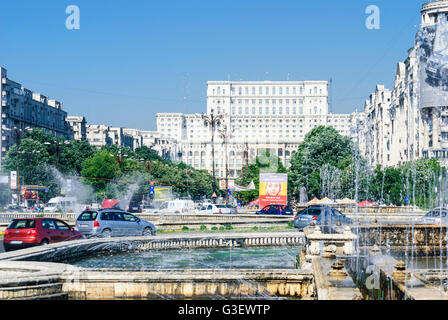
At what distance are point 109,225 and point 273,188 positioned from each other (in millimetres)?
20196

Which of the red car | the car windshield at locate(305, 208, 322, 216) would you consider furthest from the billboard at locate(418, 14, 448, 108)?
the red car

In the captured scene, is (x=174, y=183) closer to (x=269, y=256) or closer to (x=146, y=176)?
(x=146, y=176)

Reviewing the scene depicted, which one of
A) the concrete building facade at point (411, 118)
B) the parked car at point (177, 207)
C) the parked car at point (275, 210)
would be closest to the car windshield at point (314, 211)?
the parked car at point (275, 210)

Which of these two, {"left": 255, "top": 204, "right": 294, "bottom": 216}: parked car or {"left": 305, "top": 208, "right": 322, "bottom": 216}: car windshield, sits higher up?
{"left": 305, "top": 208, "right": 322, "bottom": 216}: car windshield

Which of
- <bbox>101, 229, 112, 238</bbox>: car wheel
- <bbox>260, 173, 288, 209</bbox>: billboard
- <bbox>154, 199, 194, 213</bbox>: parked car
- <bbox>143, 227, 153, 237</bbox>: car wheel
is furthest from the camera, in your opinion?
<bbox>154, 199, 194, 213</bbox>: parked car

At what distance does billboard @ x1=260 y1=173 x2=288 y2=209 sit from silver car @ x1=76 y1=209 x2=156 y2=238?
59.3ft

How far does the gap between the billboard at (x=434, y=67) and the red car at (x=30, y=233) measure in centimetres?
6606

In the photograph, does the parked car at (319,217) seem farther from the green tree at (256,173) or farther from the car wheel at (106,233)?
the green tree at (256,173)

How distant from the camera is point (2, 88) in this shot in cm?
9300

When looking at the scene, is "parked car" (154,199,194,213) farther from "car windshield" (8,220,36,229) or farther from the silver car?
"car windshield" (8,220,36,229)

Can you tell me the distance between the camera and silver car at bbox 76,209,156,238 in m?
22.8

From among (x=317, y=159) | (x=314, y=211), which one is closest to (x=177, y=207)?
(x=317, y=159)

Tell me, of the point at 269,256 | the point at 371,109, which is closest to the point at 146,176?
the point at 371,109
